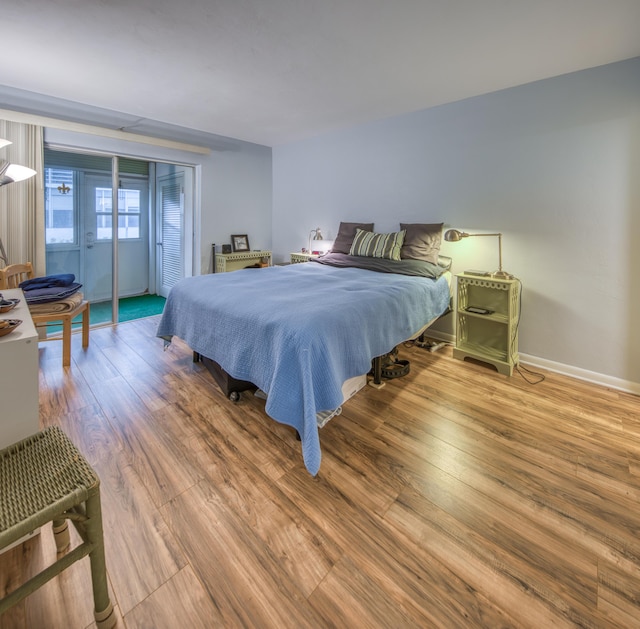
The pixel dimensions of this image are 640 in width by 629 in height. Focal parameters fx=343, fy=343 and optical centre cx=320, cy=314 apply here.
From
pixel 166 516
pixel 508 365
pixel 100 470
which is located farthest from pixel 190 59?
pixel 508 365

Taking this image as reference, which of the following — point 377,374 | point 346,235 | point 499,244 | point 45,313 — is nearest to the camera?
point 377,374

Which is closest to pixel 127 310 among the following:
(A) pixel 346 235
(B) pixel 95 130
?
(B) pixel 95 130

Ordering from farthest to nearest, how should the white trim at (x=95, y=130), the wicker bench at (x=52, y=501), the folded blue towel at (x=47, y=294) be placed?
the white trim at (x=95, y=130) → the folded blue towel at (x=47, y=294) → the wicker bench at (x=52, y=501)

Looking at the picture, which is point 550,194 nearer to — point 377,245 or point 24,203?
point 377,245

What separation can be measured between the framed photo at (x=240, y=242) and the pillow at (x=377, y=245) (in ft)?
6.73

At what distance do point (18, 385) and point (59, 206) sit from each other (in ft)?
10.8

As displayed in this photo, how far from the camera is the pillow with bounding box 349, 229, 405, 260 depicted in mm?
3537

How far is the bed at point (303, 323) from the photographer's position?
67.6 inches

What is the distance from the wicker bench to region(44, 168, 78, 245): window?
11.3ft

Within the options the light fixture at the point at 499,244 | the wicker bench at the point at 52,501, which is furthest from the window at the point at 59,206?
the light fixture at the point at 499,244

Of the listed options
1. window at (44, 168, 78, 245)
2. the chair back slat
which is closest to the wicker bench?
the chair back slat

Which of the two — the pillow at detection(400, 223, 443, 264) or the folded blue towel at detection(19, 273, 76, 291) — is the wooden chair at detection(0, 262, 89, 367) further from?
the pillow at detection(400, 223, 443, 264)

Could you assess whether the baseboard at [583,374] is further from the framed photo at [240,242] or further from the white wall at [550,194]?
the framed photo at [240,242]

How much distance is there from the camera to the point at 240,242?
522 cm
